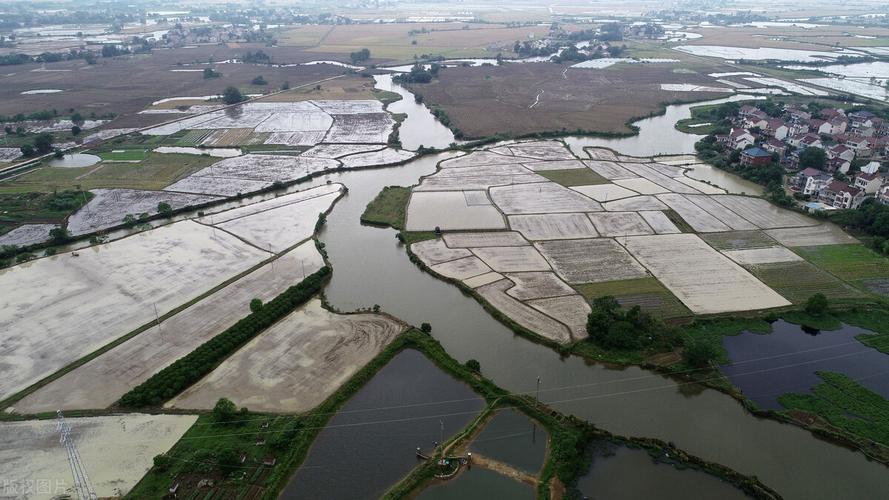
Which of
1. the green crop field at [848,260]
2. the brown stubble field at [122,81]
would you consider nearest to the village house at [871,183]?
the green crop field at [848,260]

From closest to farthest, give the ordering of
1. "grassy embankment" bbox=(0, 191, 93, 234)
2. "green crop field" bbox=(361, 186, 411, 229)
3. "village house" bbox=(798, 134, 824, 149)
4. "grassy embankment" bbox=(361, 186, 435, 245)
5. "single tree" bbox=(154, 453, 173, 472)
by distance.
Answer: "single tree" bbox=(154, 453, 173, 472) < "grassy embankment" bbox=(361, 186, 435, 245) < "grassy embankment" bbox=(0, 191, 93, 234) < "green crop field" bbox=(361, 186, 411, 229) < "village house" bbox=(798, 134, 824, 149)

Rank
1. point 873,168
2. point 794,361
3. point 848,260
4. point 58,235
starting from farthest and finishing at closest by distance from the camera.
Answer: point 873,168
point 58,235
point 848,260
point 794,361

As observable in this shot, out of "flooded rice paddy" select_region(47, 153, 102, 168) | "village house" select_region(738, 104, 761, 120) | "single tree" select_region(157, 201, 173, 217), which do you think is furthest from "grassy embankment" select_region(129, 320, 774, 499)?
"village house" select_region(738, 104, 761, 120)

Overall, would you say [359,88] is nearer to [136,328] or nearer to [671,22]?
[136,328]

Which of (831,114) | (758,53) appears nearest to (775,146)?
(831,114)

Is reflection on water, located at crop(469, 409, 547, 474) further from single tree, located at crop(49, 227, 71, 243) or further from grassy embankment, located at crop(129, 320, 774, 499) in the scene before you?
single tree, located at crop(49, 227, 71, 243)

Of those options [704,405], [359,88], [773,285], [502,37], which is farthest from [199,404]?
[502,37]

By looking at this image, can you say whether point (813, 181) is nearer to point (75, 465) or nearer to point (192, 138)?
point (75, 465)
